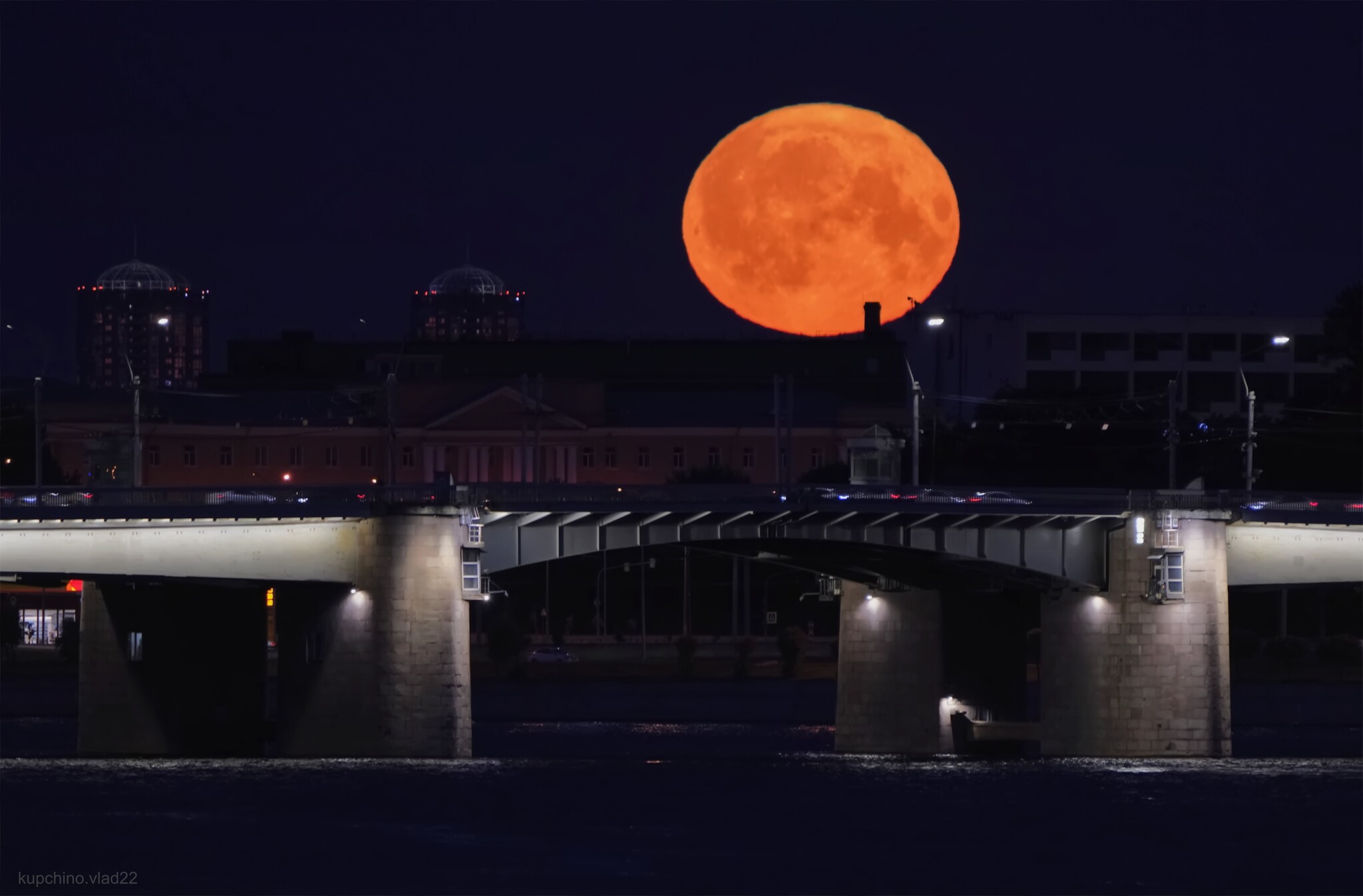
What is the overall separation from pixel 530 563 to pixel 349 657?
263 inches

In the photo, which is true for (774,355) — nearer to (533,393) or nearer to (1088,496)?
(533,393)

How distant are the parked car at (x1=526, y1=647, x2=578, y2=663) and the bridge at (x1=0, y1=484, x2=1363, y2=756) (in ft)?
153

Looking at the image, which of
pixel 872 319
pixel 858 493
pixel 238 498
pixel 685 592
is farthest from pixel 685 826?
pixel 872 319

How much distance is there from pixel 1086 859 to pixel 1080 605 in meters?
23.7

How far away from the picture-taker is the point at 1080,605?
88.0 metres

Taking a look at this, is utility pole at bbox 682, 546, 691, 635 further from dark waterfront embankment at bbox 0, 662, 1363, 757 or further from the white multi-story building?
the white multi-story building

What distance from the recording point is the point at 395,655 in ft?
266

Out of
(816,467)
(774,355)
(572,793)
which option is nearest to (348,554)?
(572,793)

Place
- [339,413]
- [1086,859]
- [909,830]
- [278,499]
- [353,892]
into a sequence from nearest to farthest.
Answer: [353,892]
[1086,859]
[909,830]
[278,499]
[339,413]

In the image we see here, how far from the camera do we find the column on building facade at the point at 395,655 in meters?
80.8

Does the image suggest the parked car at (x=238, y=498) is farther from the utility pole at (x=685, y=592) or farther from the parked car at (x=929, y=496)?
the utility pole at (x=685, y=592)

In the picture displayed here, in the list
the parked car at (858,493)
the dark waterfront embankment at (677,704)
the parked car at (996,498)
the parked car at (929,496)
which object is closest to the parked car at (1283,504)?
the parked car at (996,498)

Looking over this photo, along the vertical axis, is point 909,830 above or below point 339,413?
below

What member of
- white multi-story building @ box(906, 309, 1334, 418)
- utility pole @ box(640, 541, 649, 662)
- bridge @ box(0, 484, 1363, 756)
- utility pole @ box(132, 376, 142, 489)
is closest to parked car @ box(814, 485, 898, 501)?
bridge @ box(0, 484, 1363, 756)
